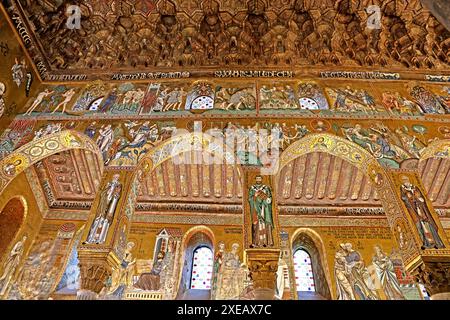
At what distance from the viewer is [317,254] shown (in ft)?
33.1

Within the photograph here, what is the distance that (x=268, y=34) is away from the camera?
966 cm

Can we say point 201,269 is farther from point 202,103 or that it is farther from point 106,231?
point 202,103

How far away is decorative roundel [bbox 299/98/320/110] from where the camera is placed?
853 cm

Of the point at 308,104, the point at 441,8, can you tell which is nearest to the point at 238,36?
the point at 308,104

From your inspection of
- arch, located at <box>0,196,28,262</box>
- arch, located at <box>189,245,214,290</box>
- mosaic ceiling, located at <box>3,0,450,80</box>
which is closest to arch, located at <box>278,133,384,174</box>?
mosaic ceiling, located at <box>3,0,450,80</box>

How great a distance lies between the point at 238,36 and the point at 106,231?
6892 millimetres

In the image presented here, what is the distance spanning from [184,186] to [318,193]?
451 centimetres

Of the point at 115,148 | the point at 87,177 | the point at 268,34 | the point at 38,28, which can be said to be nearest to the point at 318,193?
the point at 268,34

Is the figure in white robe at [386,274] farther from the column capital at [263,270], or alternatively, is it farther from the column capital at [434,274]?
the column capital at [263,270]

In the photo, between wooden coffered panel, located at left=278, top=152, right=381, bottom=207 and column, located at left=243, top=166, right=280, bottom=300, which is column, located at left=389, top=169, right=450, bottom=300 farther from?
wooden coffered panel, located at left=278, top=152, right=381, bottom=207

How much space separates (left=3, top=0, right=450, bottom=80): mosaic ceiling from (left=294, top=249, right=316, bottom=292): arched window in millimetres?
6089

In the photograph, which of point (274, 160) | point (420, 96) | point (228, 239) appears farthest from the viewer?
point (228, 239)

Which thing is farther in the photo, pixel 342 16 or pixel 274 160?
pixel 342 16

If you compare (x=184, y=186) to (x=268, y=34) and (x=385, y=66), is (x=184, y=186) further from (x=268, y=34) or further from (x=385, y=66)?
(x=385, y=66)
